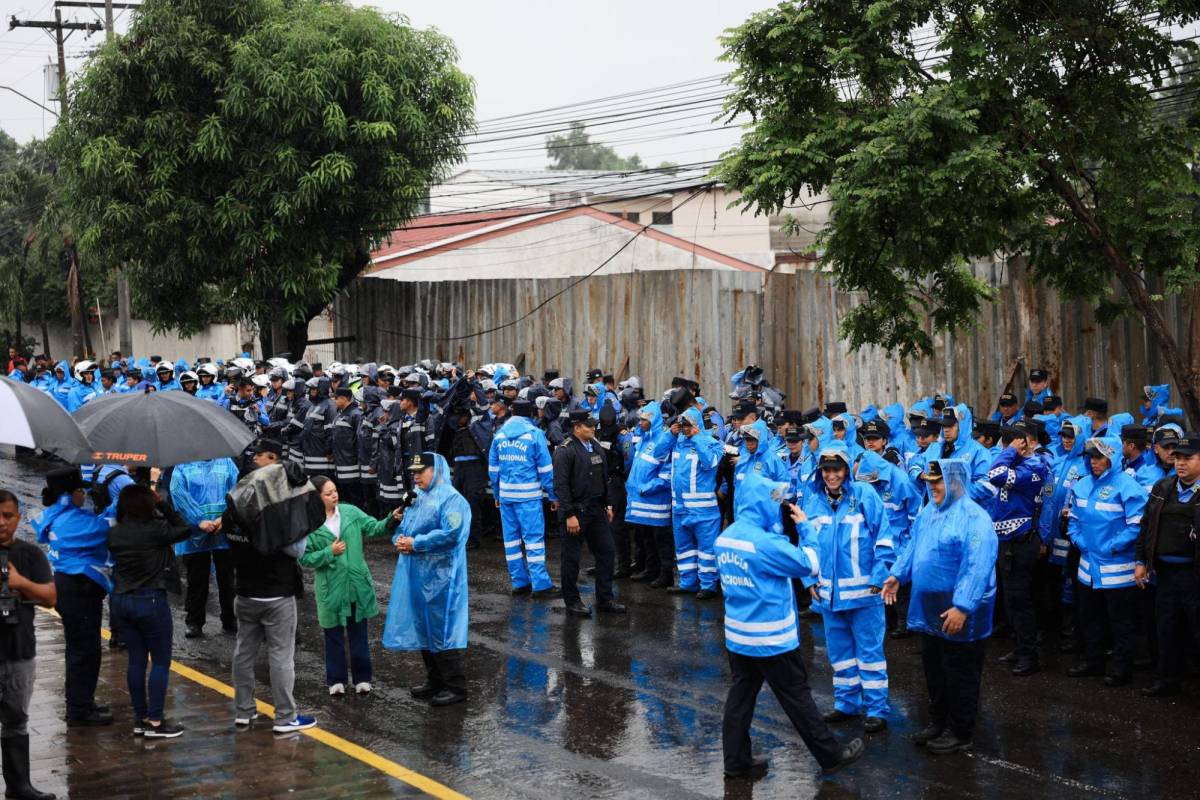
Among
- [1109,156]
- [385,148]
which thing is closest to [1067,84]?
[1109,156]

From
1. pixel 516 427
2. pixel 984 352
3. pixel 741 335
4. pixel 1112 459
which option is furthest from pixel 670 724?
pixel 741 335

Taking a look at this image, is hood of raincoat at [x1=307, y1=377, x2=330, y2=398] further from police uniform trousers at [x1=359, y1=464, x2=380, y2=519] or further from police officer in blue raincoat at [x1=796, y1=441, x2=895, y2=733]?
police officer in blue raincoat at [x1=796, y1=441, x2=895, y2=733]

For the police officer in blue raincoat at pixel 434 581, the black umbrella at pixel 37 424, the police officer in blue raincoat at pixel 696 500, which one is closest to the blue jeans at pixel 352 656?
the police officer in blue raincoat at pixel 434 581

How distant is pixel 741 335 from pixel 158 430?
1239cm

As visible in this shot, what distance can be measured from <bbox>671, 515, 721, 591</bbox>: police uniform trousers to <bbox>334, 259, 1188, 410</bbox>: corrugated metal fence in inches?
155

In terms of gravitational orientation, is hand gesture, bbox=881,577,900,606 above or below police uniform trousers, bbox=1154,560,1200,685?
above

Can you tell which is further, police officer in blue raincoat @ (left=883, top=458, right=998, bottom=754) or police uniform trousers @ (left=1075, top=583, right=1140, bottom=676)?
police uniform trousers @ (left=1075, top=583, right=1140, bottom=676)

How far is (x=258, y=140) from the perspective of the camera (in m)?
25.5

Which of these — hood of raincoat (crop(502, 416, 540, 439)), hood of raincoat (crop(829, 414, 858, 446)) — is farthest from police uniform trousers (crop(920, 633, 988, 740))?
hood of raincoat (crop(502, 416, 540, 439))

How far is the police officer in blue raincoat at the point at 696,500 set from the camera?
13.6 metres

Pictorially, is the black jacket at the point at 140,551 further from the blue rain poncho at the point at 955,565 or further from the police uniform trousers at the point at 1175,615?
the police uniform trousers at the point at 1175,615

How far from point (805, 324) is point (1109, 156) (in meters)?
6.16

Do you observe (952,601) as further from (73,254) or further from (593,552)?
(73,254)

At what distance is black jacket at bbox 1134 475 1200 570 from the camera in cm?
984
